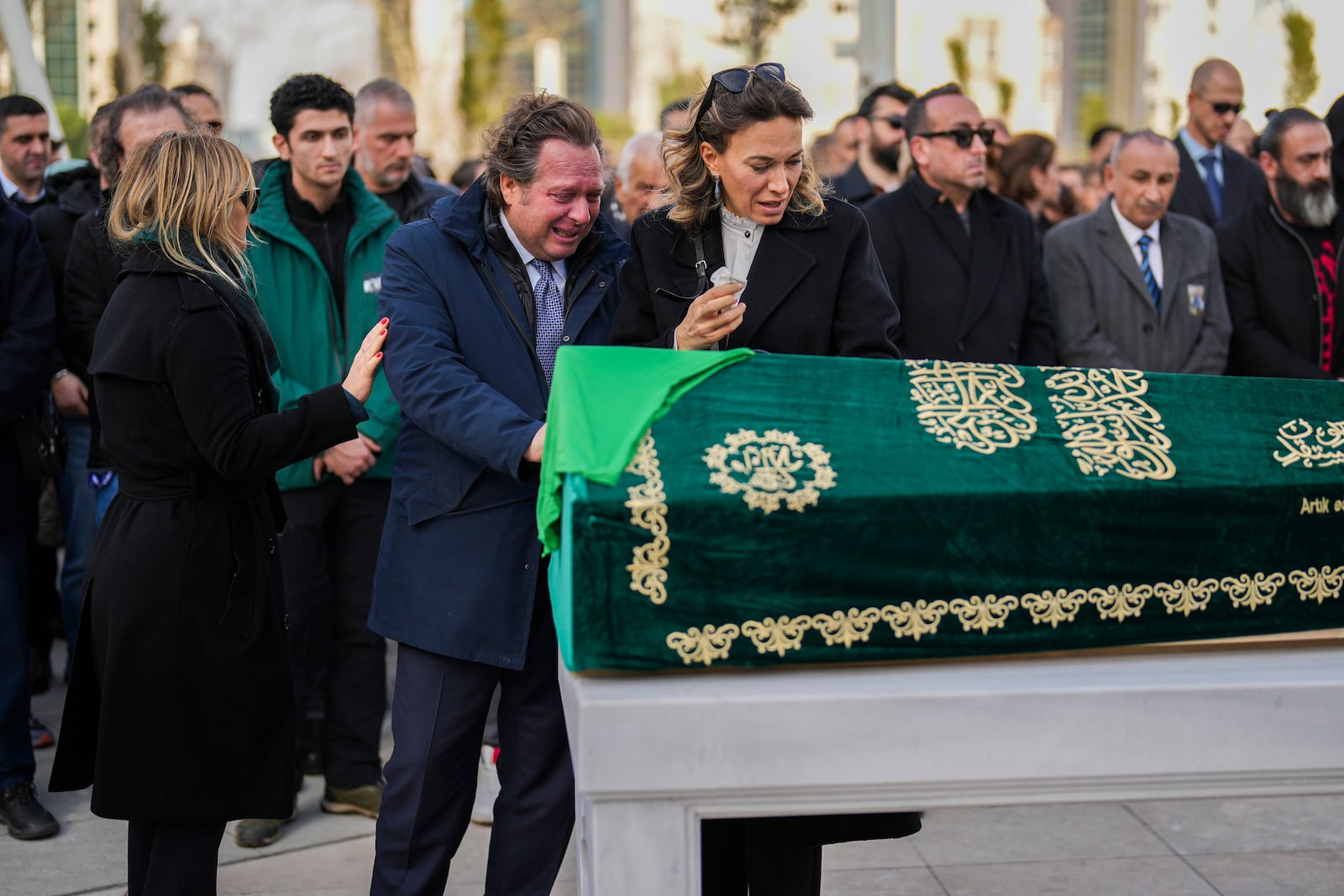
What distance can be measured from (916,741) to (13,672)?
10.2 ft

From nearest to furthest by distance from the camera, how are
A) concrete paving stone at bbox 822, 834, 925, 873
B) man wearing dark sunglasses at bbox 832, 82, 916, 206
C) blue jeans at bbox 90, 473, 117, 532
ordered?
concrete paving stone at bbox 822, 834, 925, 873 → blue jeans at bbox 90, 473, 117, 532 → man wearing dark sunglasses at bbox 832, 82, 916, 206

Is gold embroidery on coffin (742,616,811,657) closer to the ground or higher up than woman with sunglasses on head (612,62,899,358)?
closer to the ground

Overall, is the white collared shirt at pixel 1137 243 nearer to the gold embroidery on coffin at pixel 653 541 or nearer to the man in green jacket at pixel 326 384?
the man in green jacket at pixel 326 384

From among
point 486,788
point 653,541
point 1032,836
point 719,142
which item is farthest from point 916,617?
point 486,788

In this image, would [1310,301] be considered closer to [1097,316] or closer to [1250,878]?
[1097,316]

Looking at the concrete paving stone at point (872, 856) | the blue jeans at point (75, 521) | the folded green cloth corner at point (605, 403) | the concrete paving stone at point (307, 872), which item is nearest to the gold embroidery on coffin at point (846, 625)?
the folded green cloth corner at point (605, 403)

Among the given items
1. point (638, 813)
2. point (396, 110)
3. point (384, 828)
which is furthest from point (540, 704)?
point (396, 110)

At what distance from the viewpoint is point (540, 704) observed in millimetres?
3270

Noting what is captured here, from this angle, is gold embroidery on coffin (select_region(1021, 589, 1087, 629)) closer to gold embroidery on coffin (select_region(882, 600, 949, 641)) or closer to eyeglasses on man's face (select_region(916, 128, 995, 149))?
gold embroidery on coffin (select_region(882, 600, 949, 641))

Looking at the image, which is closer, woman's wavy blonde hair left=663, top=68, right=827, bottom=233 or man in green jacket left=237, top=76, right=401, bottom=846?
woman's wavy blonde hair left=663, top=68, right=827, bottom=233

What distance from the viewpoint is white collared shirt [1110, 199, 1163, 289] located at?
17.9ft

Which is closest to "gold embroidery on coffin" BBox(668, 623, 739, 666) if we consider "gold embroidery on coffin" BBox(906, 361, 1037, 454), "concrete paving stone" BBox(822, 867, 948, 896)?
"gold embroidery on coffin" BBox(906, 361, 1037, 454)

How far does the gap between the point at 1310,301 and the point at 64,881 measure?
15.1 ft

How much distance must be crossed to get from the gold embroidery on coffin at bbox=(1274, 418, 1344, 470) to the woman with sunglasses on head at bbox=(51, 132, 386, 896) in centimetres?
174
